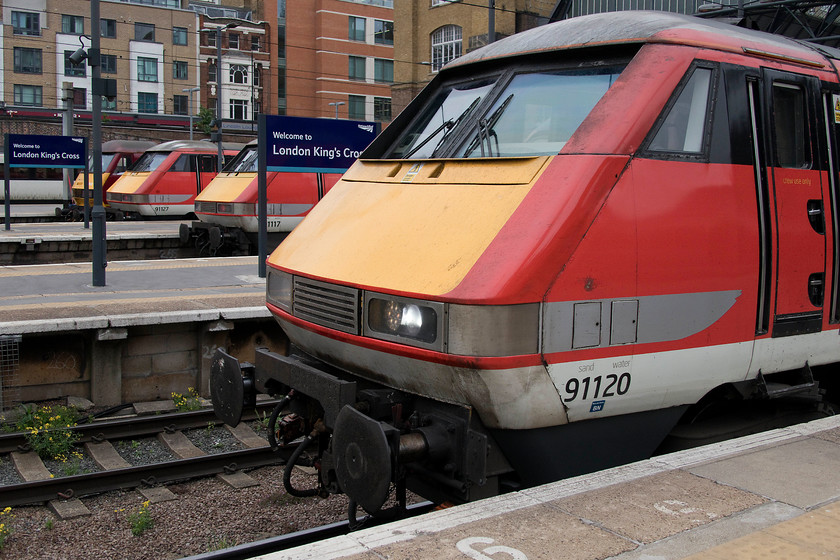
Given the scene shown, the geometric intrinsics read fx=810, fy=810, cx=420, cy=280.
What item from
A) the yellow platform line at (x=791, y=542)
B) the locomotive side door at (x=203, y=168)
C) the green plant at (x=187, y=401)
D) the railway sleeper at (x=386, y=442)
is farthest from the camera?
the locomotive side door at (x=203, y=168)

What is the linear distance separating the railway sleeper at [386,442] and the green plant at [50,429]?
3.45 metres

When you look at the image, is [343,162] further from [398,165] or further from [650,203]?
[650,203]

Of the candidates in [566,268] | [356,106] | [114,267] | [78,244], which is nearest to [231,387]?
[566,268]

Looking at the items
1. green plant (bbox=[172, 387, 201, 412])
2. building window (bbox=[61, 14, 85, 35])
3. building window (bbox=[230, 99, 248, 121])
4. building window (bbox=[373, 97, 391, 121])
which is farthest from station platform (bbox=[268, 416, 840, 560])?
building window (bbox=[230, 99, 248, 121])

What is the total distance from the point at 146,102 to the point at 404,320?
66.2 meters

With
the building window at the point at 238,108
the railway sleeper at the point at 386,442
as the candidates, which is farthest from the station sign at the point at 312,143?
the building window at the point at 238,108

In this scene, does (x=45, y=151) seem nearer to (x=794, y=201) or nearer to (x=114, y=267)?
(x=114, y=267)

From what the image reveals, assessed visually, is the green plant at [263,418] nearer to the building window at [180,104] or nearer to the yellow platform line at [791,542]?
the yellow platform line at [791,542]

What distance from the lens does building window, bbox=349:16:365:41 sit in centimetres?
7012

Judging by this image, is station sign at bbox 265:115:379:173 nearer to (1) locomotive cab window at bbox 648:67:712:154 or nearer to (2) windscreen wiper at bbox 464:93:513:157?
(2) windscreen wiper at bbox 464:93:513:157

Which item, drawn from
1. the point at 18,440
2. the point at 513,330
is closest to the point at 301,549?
the point at 513,330

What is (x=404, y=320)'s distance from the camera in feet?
12.5

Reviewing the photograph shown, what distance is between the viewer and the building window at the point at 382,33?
7144 cm

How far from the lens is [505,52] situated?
4.86m
